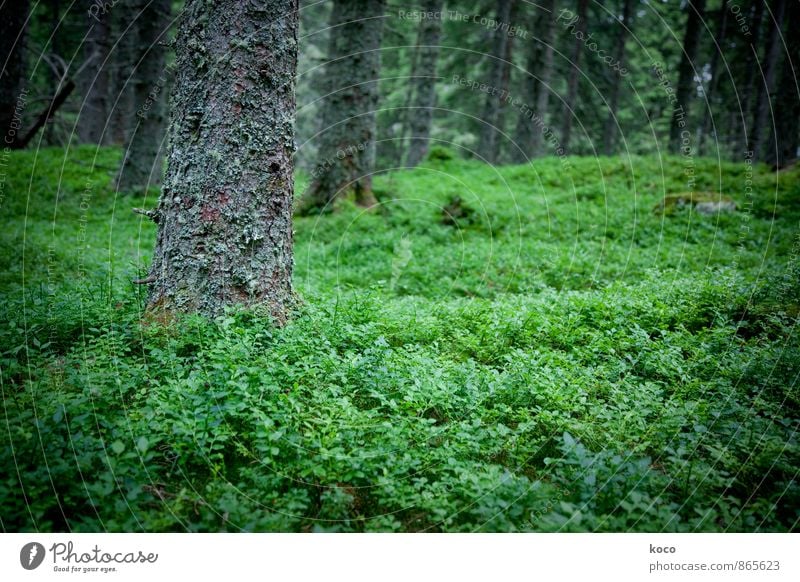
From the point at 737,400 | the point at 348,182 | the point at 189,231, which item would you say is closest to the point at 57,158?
the point at 348,182

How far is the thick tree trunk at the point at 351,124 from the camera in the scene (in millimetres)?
12484

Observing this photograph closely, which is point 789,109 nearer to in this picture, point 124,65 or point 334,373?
point 334,373

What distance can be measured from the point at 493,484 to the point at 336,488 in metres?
1.10

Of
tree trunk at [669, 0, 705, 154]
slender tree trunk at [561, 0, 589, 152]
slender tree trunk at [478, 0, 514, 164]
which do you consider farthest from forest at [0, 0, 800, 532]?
slender tree trunk at [561, 0, 589, 152]

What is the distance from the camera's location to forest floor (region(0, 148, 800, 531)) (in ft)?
10.8

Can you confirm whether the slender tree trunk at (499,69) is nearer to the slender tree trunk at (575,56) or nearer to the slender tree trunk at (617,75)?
the slender tree trunk at (575,56)

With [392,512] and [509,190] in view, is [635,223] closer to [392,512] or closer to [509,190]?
[509,190]

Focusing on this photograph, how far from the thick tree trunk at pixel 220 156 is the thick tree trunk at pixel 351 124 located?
7.46 metres

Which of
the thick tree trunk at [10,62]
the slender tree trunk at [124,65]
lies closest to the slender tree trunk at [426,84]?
the slender tree trunk at [124,65]

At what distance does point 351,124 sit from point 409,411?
1017cm

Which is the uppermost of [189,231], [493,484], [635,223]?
[635,223]

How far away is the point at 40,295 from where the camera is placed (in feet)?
18.6

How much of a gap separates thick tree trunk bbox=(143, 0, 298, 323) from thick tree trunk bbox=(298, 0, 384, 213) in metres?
7.46
